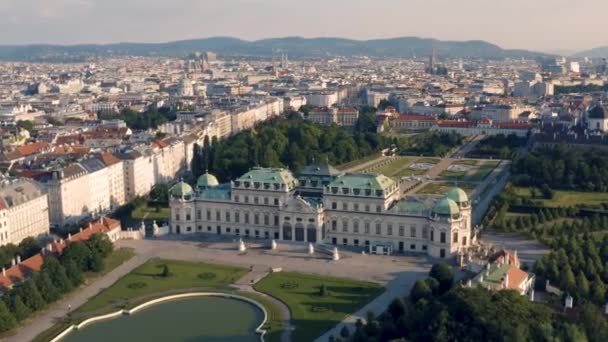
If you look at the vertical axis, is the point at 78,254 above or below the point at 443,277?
below

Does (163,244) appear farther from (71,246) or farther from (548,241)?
(548,241)

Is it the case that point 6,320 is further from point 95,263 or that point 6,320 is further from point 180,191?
point 180,191

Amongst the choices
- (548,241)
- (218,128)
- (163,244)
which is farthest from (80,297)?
(218,128)

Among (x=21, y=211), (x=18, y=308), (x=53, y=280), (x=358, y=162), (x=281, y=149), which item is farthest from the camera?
(x=358, y=162)

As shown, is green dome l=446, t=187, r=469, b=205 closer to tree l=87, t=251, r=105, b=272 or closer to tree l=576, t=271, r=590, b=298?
tree l=576, t=271, r=590, b=298

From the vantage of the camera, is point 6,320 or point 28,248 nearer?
point 6,320

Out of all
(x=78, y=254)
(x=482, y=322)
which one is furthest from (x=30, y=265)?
(x=482, y=322)

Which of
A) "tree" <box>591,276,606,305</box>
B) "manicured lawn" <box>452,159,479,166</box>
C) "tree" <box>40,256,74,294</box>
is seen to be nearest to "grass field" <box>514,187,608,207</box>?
"manicured lawn" <box>452,159,479,166</box>
